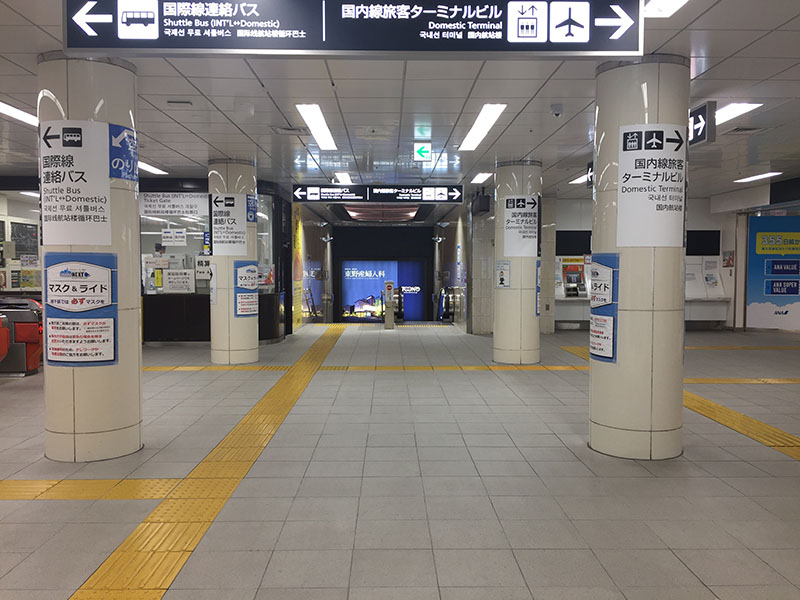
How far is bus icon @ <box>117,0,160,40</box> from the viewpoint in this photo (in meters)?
2.99

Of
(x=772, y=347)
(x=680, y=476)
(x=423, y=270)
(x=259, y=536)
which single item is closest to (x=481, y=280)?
(x=772, y=347)

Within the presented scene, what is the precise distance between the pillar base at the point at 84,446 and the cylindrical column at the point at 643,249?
388 cm

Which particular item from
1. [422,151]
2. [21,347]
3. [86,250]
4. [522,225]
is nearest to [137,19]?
[86,250]

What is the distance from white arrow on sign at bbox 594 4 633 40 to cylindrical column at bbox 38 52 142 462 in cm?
352

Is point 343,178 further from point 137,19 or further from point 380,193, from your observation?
point 137,19

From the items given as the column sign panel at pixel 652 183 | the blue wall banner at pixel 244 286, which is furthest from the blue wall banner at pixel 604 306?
the blue wall banner at pixel 244 286

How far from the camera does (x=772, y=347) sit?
1077 cm

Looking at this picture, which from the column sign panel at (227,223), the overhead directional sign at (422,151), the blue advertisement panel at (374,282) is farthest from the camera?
the blue advertisement panel at (374,282)

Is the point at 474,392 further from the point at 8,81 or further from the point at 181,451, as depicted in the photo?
the point at 8,81

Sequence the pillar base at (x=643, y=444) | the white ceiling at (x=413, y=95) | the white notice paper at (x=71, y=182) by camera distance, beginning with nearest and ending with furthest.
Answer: the white ceiling at (x=413, y=95) < the white notice paper at (x=71, y=182) < the pillar base at (x=643, y=444)

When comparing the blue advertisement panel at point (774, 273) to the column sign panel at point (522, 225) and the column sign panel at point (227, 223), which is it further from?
the column sign panel at point (227, 223)

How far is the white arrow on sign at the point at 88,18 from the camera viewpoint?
3.00m

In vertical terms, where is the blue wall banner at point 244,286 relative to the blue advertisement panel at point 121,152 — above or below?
below

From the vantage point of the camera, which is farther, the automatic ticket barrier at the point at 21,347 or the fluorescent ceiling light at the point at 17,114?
the automatic ticket barrier at the point at 21,347
